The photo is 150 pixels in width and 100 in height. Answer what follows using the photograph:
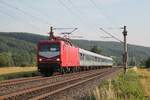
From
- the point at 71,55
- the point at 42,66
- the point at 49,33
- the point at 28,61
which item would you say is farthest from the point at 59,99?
the point at 28,61

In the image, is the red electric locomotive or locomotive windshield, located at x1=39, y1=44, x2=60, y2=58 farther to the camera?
locomotive windshield, located at x1=39, y1=44, x2=60, y2=58

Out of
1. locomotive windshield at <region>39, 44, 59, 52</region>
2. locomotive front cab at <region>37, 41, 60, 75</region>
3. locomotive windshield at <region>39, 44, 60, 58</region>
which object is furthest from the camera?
locomotive windshield at <region>39, 44, 59, 52</region>

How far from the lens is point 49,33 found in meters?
54.9

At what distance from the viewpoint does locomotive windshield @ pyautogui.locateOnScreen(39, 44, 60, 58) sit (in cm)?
3534

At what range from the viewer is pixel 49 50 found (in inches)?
1398

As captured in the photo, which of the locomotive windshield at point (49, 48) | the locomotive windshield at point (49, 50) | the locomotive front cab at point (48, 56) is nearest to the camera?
the locomotive front cab at point (48, 56)

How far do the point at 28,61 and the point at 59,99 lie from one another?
4993 inches

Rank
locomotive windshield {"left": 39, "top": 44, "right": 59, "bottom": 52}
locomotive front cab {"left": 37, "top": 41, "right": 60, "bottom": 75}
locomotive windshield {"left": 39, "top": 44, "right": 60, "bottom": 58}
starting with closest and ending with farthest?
locomotive front cab {"left": 37, "top": 41, "right": 60, "bottom": 75} < locomotive windshield {"left": 39, "top": 44, "right": 60, "bottom": 58} < locomotive windshield {"left": 39, "top": 44, "right": 59, "bottom": 52}

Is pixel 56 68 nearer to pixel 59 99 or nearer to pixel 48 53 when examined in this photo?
pixel 48 53

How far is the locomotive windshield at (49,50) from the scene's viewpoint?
35.3m

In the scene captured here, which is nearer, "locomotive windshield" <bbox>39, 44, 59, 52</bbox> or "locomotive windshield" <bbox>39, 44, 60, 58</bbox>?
"locomotive windshield" <bbox>39, 44, 60, 58</bbox>

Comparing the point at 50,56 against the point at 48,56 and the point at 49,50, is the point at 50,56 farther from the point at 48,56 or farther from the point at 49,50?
the point at 49,50

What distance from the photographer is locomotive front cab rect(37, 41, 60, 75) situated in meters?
35.1

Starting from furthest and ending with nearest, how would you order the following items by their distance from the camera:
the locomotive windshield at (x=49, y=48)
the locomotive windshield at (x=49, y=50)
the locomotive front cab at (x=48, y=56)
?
1. the locomotive windshield at (x=49, y=48)
2. the locomotive windshield at (x=49, y=50)
3. the locomotive front cab at (x=48, y=56)
